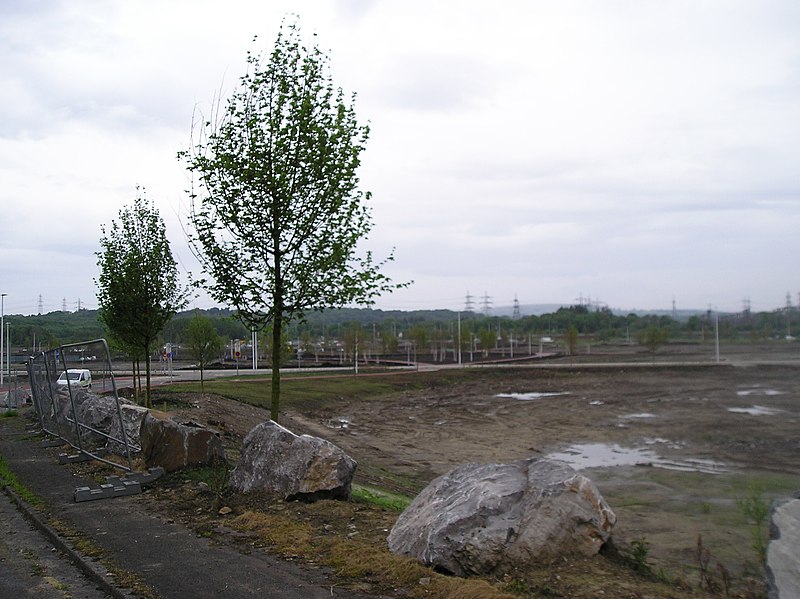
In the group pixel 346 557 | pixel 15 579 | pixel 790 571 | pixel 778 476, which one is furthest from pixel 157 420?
pixel 778 476

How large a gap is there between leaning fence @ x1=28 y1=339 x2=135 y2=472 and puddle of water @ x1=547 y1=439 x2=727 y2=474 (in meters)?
12.1

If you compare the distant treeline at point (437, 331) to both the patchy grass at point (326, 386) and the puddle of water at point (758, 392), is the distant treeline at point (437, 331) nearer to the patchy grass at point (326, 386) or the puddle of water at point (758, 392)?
the patchy grass at point (326, 386)

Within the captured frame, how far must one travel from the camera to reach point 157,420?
1301 centimetres

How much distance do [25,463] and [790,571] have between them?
1428cm

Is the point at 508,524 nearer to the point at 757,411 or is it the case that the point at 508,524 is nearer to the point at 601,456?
the point at 601,456

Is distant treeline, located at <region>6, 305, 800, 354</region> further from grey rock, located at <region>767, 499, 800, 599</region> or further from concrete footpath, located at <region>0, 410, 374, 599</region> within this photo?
grey rock, located at <region>767, 499, 800, 599</region>

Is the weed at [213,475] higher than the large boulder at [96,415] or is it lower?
lower

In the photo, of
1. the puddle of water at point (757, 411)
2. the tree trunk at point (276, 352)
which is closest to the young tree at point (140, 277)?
the tree trunk at point (276, 352)

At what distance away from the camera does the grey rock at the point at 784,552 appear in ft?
18.4

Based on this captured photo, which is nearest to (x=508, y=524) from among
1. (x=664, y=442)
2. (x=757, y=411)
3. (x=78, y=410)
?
(x=78, y=410)

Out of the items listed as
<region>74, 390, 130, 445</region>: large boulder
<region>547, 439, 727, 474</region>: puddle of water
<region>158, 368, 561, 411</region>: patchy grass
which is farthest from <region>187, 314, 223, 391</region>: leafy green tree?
<region>547, 439, 727, 474</region>: puddle of water

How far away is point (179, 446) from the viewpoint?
12.3m

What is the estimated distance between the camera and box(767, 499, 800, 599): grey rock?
5.62 m

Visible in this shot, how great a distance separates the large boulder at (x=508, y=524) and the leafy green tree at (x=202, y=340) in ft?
86.6
